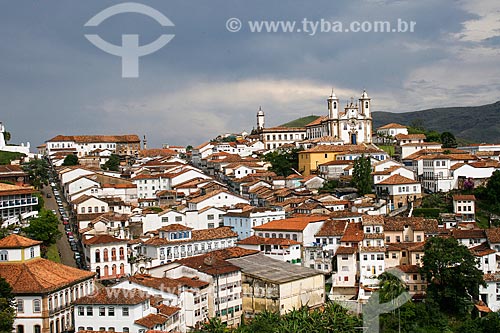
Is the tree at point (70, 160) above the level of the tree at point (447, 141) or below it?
below

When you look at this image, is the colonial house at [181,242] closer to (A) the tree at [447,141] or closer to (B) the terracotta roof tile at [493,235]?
→ (B) the terracotta roof tile at [493,235]

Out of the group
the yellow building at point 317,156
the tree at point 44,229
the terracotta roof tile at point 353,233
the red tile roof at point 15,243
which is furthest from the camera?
the yellow building at point 317,156

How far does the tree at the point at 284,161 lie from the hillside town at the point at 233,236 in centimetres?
26

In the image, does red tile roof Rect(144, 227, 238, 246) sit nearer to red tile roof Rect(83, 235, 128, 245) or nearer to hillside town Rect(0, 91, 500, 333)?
hillside town Rect(0, 91, 500, 333)

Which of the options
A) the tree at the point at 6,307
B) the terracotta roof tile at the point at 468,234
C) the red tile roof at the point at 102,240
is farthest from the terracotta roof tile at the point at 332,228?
the tree at the point at 6,307

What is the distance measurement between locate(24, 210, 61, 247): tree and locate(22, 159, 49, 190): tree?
14114mm

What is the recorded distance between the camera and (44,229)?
110ft

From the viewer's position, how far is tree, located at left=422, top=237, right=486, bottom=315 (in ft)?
98.5

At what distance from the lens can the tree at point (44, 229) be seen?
33375 mm

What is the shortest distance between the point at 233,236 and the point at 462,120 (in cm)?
14071

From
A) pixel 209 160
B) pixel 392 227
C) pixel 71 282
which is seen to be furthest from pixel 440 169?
pixel 71 282

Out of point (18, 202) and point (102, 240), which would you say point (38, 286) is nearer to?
point (102, 240)

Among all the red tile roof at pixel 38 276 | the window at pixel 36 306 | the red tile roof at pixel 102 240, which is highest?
the red tile roof at pixel 102 240

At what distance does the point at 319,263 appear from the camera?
3381 centimetres
